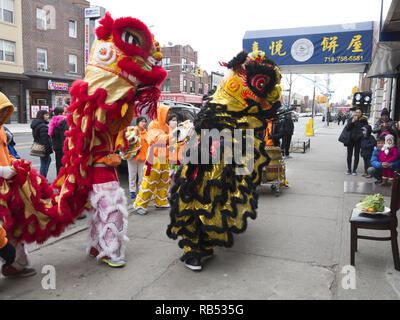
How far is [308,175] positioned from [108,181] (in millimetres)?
6587

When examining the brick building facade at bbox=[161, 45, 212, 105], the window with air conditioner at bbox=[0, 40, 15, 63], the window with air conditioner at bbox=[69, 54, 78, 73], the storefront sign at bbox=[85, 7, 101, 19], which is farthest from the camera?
the brick building facade at bbox=[161, 45, 212, 105]

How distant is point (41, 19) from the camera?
25.6 meters

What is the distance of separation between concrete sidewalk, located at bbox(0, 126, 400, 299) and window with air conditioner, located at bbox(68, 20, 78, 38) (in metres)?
27.1

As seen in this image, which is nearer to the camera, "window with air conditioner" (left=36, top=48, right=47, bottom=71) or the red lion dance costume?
the red lion dance costume

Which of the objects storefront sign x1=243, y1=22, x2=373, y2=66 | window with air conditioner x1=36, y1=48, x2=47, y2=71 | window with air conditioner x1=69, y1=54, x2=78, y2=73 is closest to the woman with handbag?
storefront sign x1=243, y1=22, x2=373, y2=66

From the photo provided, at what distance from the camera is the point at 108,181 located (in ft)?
11.5

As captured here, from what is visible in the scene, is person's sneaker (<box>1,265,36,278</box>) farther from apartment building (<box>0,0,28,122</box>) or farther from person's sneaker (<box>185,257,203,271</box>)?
apartment building (<box>0,0,28,122</box>)

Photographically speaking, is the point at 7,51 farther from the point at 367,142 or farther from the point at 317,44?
the point at 367,142

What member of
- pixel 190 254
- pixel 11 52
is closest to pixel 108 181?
pixel 190 254

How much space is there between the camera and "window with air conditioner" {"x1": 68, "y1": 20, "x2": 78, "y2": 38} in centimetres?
2797

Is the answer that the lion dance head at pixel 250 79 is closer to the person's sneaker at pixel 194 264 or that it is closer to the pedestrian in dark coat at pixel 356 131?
the person's sneaker at pixel 194 264

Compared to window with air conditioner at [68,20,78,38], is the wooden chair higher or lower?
lower

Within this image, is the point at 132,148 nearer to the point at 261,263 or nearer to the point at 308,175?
the point at 261,263

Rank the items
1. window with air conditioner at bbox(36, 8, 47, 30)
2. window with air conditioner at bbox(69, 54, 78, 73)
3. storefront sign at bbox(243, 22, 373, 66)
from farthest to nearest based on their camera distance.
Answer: window with air conditioner at bbox(69, 54, 78, 73)
window with air conditioner at bbox(36, 8, 47, 30)
storefront sign at bbox(243, 22, 373, 66)
